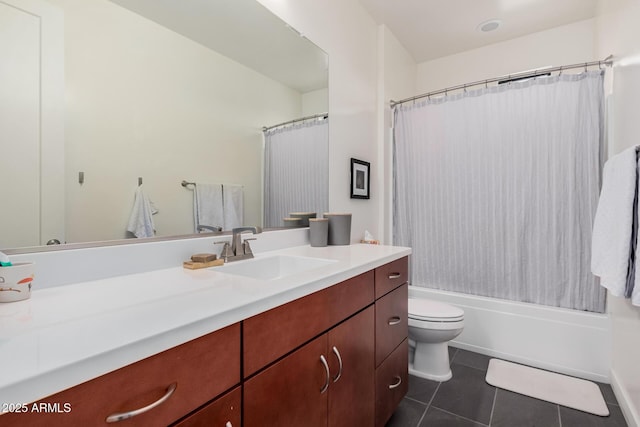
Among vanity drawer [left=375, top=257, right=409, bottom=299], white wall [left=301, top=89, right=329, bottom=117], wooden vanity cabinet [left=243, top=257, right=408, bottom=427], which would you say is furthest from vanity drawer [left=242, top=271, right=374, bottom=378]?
white wall [left=301, top=89, right=329, bottom=117]

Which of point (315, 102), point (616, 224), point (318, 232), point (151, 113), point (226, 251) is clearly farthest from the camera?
point (315, 102)

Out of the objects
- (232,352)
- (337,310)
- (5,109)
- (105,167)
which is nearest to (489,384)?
(337,310)

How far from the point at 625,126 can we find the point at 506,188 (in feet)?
2.34

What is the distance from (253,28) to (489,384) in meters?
2.41

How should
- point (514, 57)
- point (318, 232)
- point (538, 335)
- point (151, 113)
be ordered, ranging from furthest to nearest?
point (514, 57)
point (538, 335)
point (318, 232)
point (151, 113)

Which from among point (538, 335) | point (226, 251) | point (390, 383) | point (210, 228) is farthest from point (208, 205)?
point (538, 335)

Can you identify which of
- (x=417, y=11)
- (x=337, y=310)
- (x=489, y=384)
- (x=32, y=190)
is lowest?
(x=489, y=384)

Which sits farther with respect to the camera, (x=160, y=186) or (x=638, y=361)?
(x=638, y=361)

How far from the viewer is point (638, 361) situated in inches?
55.8

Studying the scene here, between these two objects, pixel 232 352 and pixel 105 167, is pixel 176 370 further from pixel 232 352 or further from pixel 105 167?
pixel 105 167

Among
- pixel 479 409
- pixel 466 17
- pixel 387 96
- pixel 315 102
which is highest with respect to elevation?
pixel 466 17

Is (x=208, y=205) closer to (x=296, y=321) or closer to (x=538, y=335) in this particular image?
(x=296, y=321)

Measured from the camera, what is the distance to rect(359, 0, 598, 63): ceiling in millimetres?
2271

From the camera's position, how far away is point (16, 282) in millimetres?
726
